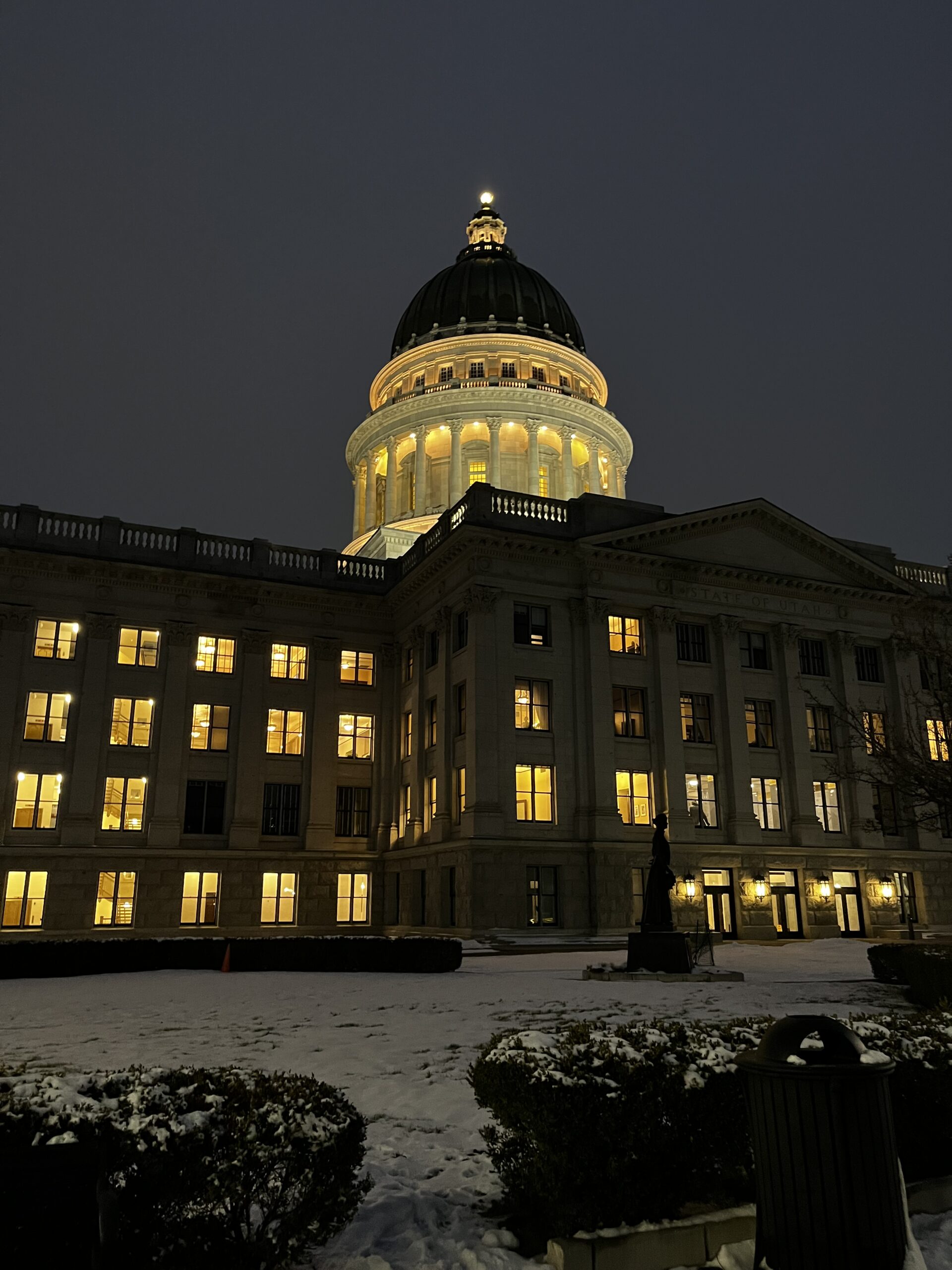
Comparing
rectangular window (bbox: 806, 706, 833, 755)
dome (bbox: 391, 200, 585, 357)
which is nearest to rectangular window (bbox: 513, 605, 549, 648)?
rectangular window (bbox: 806, 706, 833, 755)

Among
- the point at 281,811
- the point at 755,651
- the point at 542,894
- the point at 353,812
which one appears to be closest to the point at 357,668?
the point at 353,812

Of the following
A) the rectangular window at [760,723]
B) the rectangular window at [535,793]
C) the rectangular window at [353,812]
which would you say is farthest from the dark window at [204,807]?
the rectangular window at [760,723]

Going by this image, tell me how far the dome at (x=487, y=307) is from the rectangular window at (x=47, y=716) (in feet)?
138

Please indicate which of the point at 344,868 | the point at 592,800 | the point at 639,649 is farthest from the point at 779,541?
the point at 344,868

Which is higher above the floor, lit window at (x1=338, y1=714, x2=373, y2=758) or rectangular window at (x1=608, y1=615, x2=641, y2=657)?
rectangular window at (x1=608, y1=615, x2=641, y2=657)

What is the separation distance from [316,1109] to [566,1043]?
7.46 feet

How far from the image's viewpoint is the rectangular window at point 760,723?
4638 centimetres

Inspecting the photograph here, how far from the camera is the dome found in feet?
243

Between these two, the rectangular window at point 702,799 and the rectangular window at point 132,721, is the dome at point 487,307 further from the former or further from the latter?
the rectangular window at point 702,799

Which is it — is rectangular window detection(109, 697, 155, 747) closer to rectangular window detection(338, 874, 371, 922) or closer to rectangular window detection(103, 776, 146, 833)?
rectangular window detection(103, 776, 146, 833)

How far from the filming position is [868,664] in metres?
50.3

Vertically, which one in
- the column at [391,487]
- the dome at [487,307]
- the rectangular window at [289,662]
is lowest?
the rectangular window at [289,662]

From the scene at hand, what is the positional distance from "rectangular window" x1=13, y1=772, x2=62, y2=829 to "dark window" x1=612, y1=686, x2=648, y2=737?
25377 mm

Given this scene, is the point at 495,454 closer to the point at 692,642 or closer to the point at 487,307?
the point at 487,307
